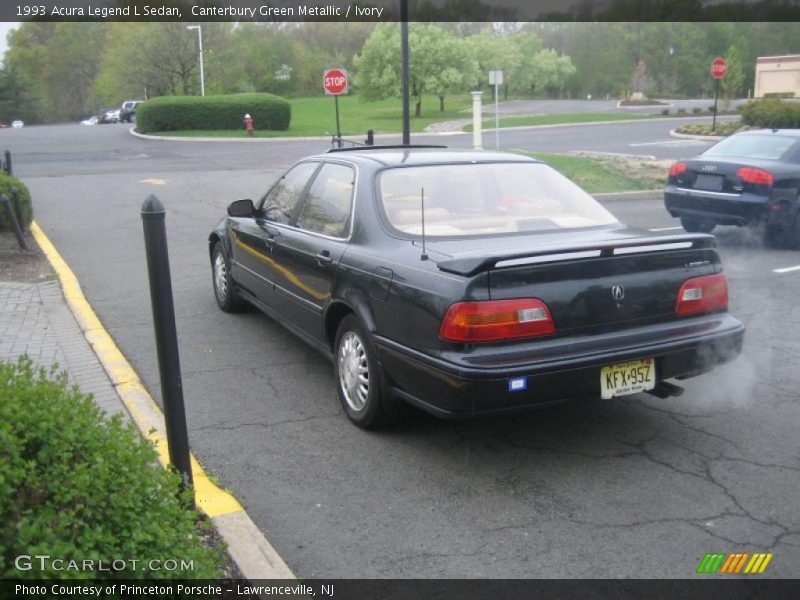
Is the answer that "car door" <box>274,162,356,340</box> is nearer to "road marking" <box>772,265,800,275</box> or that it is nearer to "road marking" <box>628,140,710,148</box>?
"road marking" <box>772,265,800,275</box>

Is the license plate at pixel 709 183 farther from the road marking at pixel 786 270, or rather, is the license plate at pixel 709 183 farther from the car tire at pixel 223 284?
the car tire at pixel 223 284

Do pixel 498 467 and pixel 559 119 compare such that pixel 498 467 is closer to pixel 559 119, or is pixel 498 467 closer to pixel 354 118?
pixel 559 119

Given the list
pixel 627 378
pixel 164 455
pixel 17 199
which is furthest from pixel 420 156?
pixel 17 199

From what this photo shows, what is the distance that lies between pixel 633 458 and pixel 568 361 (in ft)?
2.56

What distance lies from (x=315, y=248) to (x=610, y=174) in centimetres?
1323

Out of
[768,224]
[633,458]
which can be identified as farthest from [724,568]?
[768,224]

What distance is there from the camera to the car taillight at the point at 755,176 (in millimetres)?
10367

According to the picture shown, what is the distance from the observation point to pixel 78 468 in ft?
8.16

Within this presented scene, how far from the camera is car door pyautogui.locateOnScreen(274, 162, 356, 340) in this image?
17.5ft

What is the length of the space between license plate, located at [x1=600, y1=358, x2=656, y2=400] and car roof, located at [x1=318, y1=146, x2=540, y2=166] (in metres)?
1.85

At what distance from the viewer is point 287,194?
253 inches

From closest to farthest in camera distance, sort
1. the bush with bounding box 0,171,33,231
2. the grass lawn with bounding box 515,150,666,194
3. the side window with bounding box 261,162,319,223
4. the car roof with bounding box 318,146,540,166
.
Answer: the car roof with bounding box 318,146,540,166 < the side window with bounding box 261,162,319,223 < the bush with bounding box 0,171,33,231 < the grass lawn with bounding box 515,150,666,194

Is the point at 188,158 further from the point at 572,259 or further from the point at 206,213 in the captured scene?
the point at 572,259

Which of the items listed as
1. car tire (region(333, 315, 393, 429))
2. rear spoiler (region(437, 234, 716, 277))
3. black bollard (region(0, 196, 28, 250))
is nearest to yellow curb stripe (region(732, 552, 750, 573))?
rear spoiler (region(437, 234, 716, 277))
